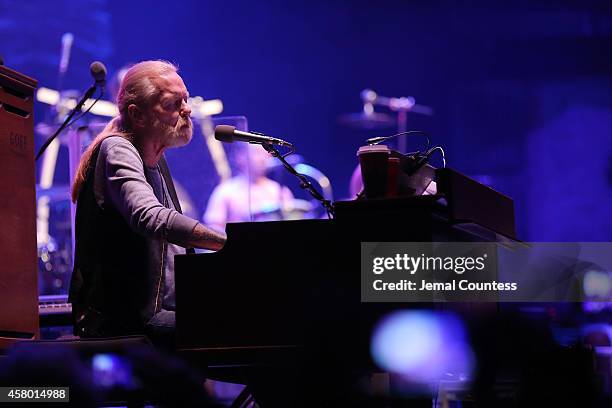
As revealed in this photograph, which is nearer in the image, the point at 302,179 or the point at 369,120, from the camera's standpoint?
the point at 302,179

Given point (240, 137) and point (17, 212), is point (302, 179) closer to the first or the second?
point (240, 137)

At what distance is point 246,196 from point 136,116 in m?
1.81

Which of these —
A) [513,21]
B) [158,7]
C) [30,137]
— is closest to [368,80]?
[513,21]

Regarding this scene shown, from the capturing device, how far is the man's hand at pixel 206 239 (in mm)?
2781

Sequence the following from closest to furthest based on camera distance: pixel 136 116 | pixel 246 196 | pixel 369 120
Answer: pixel 136 116, pixel 246 196, pixel 369 120

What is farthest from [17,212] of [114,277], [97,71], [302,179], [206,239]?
[97,71]

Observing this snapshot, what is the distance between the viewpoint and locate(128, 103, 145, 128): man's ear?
3.23 metres

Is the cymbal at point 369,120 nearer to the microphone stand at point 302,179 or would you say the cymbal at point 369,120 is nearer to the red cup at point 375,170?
the microphone stand at point 302,179

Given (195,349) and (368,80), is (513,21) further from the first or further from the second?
(195,349)

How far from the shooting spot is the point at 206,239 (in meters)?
2.79

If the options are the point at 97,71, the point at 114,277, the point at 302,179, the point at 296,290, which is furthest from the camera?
the point at 97,71

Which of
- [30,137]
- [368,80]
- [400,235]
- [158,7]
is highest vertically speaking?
[158,7]

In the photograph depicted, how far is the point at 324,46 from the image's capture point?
391 inches

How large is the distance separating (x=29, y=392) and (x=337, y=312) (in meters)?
0.98
